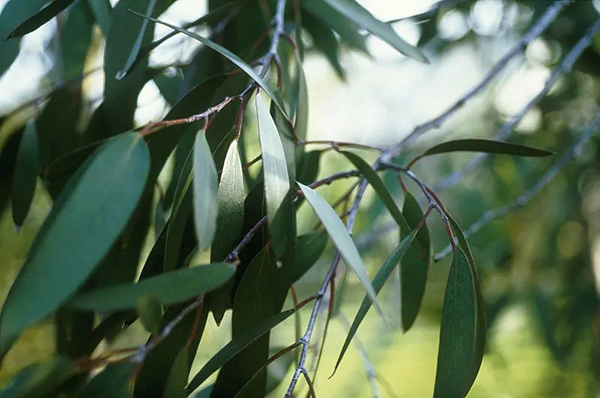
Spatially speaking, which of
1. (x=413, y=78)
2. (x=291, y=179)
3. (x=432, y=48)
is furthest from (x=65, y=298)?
(x=413, y=78)

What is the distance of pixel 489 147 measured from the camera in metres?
0.52

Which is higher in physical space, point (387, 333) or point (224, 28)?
point (224, 28)

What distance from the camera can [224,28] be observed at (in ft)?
2.59

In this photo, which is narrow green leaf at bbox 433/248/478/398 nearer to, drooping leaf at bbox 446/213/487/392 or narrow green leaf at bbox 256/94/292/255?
drooping leaf at bbox 446/213/487/392

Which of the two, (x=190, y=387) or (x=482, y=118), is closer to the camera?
(x=190, y=387)

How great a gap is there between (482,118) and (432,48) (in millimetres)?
299

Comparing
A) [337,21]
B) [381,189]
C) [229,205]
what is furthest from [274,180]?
[337,21]

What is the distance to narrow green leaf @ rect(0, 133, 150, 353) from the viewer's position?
1.00 ft

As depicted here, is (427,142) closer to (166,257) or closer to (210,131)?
(210,131)

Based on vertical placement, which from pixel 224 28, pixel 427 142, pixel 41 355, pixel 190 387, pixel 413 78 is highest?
pixel 413 78

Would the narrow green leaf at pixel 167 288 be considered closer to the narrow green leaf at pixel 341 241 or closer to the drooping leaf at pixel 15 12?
the narrow green leaf at pixel 341 241

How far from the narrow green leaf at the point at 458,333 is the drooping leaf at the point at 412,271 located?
0.12m

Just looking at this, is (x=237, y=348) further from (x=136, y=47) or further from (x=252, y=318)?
(x=136, y=47)

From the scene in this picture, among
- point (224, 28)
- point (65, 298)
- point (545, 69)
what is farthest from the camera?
point (545, 69)
